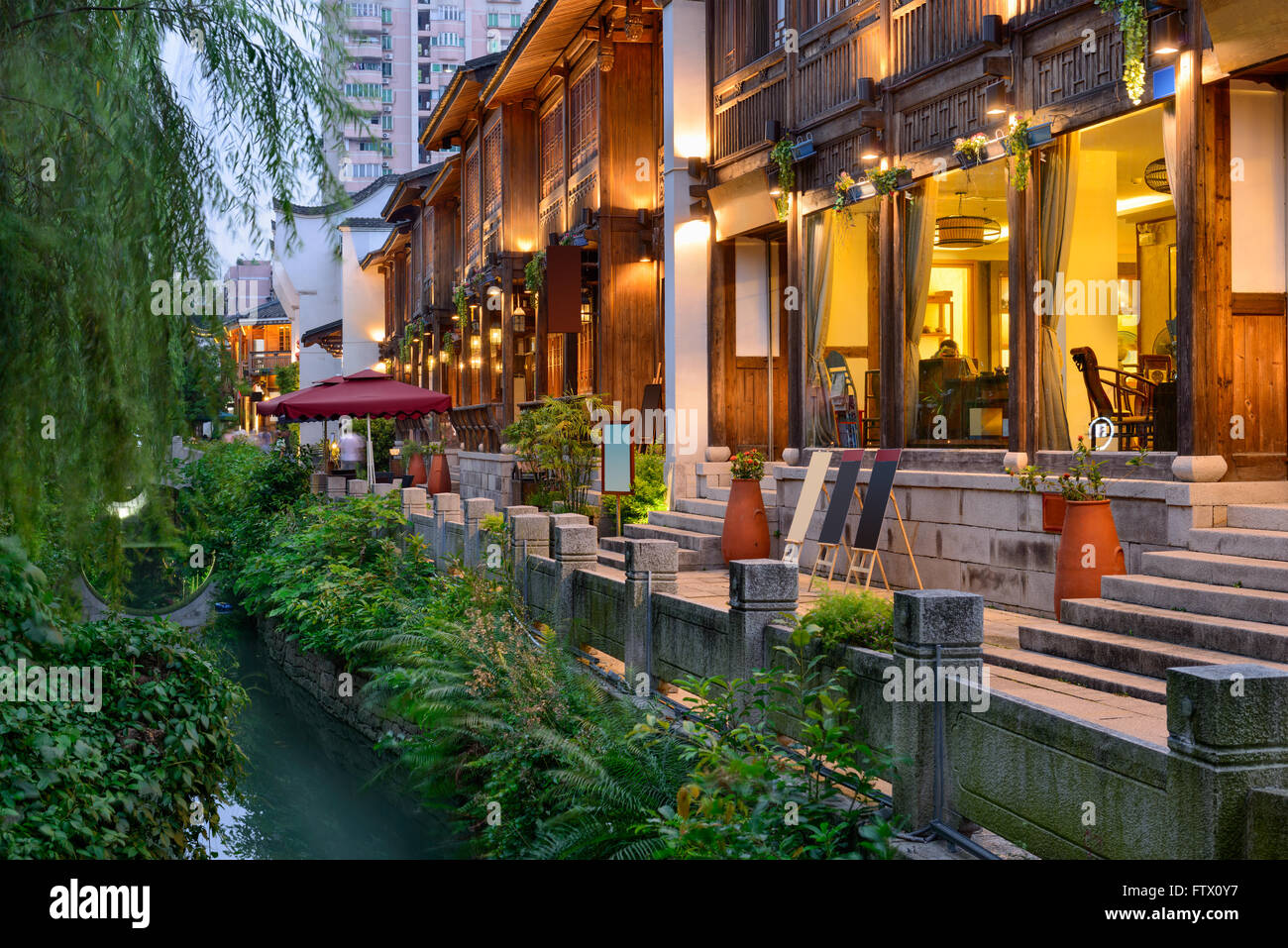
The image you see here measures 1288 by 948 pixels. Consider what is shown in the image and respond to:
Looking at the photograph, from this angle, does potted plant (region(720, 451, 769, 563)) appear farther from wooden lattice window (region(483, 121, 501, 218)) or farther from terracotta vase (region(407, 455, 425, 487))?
terracotta vase (region(407, 455, 425, 487))

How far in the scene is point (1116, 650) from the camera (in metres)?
7.73

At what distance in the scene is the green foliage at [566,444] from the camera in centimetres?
1878

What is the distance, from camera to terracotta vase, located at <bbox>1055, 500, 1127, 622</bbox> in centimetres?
896

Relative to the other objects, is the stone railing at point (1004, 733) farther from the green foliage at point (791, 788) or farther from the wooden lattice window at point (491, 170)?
the wooden lattice window at point (491, 170)

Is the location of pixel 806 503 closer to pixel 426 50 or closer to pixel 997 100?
pixel 997 100

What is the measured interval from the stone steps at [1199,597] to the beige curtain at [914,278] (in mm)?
4222

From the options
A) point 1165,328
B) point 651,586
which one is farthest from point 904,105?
point 651,586

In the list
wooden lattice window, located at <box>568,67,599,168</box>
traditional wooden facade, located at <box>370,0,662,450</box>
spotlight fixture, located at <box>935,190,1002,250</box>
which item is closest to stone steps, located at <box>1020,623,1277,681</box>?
spotlight fixture, located at <box>935,190,1002,250</box>

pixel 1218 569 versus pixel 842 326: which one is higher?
pixel 842 326

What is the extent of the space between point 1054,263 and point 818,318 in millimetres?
4106

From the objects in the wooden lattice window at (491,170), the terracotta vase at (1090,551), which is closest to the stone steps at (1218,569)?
the terracotta vase at (1090,551)

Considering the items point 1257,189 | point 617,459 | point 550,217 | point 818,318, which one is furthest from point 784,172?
point 550,217
